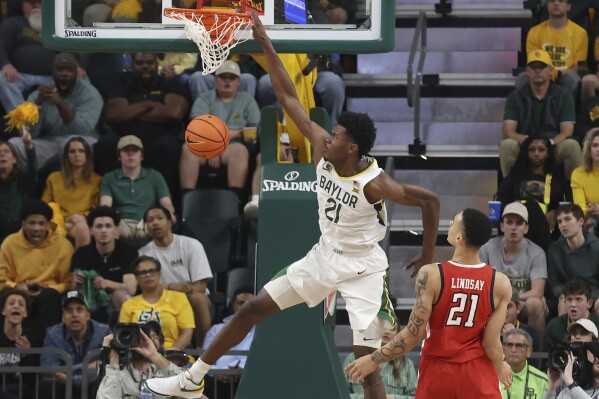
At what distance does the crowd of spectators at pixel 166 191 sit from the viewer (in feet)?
40.1

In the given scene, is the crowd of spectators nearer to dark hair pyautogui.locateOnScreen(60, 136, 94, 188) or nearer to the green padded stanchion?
dark hair pyautogui.locateOnScreen(60, 136, 94, 188)

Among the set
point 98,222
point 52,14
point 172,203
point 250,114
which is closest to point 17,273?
point 98,222

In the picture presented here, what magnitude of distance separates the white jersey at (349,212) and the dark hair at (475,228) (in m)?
1.03

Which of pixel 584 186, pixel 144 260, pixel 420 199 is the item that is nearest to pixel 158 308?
pixel 144 260

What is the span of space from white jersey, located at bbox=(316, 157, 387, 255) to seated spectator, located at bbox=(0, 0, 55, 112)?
6.28 metres

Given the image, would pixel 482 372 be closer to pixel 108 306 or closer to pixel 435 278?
pixel 435 278

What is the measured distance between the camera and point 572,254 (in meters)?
12.9

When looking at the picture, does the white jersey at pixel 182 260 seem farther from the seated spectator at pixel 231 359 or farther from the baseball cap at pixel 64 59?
the baseball cap at pixel 64 59

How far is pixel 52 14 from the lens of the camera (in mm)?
9734

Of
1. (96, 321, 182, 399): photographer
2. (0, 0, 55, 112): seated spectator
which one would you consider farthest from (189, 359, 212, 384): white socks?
(0, 0, 55, 112): seated spectator

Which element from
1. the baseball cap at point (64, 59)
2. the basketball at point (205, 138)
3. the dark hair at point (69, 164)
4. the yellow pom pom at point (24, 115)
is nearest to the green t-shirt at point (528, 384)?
the basketball at point (205, 138)

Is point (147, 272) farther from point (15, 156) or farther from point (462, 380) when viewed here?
point (462, 380)

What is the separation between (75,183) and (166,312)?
2.31 m

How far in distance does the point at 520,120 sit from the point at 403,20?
2.21 m
